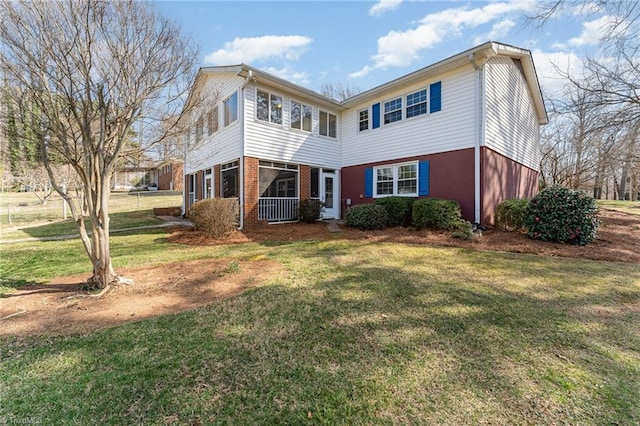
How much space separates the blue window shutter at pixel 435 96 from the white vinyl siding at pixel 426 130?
0.12 meters

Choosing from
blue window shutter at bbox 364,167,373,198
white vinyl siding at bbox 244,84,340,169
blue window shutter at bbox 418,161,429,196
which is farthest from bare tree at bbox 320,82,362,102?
blue window shutter at bbox 418,161,429,196

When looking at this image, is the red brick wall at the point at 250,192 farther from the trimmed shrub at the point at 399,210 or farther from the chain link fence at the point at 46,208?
the chain link fence at the point at 46,208

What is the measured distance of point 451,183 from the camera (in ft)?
32.6

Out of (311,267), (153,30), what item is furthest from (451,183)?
(153,30)

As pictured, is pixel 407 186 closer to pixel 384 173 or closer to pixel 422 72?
pixel 384 173

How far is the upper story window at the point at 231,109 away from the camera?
1100 cm

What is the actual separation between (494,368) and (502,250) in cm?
559

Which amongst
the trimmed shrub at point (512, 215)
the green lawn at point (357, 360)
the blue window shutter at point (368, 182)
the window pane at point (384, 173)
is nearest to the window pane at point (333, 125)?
the blue window shutter at point (368, 182)

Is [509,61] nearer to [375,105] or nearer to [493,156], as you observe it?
[493,156]

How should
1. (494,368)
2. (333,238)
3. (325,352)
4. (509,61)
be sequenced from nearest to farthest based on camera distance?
1. (494,368)
2. (325,352)
3. (333,238)
4. (509,61)

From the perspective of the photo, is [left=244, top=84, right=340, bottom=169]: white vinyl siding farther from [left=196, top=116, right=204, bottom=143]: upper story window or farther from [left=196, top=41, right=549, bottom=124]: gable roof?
[left=196, top=116, right=204, bottom=143]: upper story window

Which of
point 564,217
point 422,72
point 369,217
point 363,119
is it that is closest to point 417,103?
point 422,72

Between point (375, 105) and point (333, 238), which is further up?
point (375, 105)

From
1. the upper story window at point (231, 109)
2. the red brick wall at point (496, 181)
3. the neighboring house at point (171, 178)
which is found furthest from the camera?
the neighboring house at point (171, 178)
